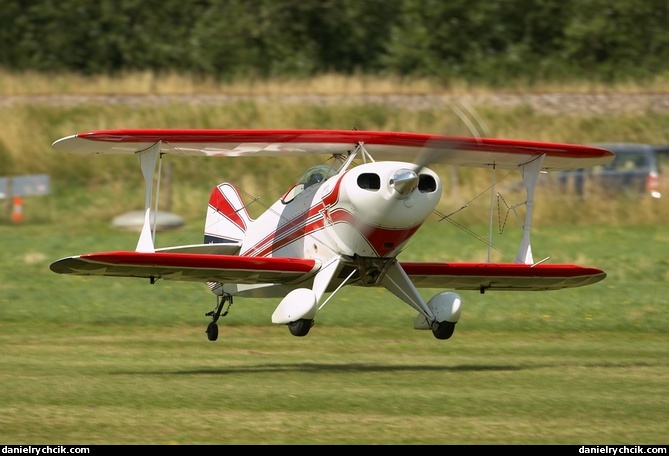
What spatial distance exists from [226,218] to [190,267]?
11.0 ft

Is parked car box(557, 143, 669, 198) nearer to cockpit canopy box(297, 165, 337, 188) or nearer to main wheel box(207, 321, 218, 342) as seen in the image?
main wheel box(207, 321, 218, 342)

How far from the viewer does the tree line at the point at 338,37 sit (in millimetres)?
51156

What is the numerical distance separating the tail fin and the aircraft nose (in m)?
3.69

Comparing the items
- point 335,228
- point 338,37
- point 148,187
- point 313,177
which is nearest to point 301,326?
point 335,228

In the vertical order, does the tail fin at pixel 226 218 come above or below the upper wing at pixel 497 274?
above

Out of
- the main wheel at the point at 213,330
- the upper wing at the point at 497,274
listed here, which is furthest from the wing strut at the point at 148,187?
the upper wing at the point at 497,274

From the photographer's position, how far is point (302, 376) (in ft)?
44.8

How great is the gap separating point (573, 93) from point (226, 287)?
28.4m

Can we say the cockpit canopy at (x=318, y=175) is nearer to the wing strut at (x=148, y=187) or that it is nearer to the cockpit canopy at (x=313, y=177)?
the cockpit canopy at (x=313, y=177)

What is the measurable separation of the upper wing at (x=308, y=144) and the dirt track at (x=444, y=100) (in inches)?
994

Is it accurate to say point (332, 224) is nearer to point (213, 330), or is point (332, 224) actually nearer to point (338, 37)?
point (213, 330)

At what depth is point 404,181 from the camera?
1283 cm

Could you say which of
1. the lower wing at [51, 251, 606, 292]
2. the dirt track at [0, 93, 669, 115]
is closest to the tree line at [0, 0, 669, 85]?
the dirt track at [0, 93, 669, 115]

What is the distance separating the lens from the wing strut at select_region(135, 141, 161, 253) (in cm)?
1392
